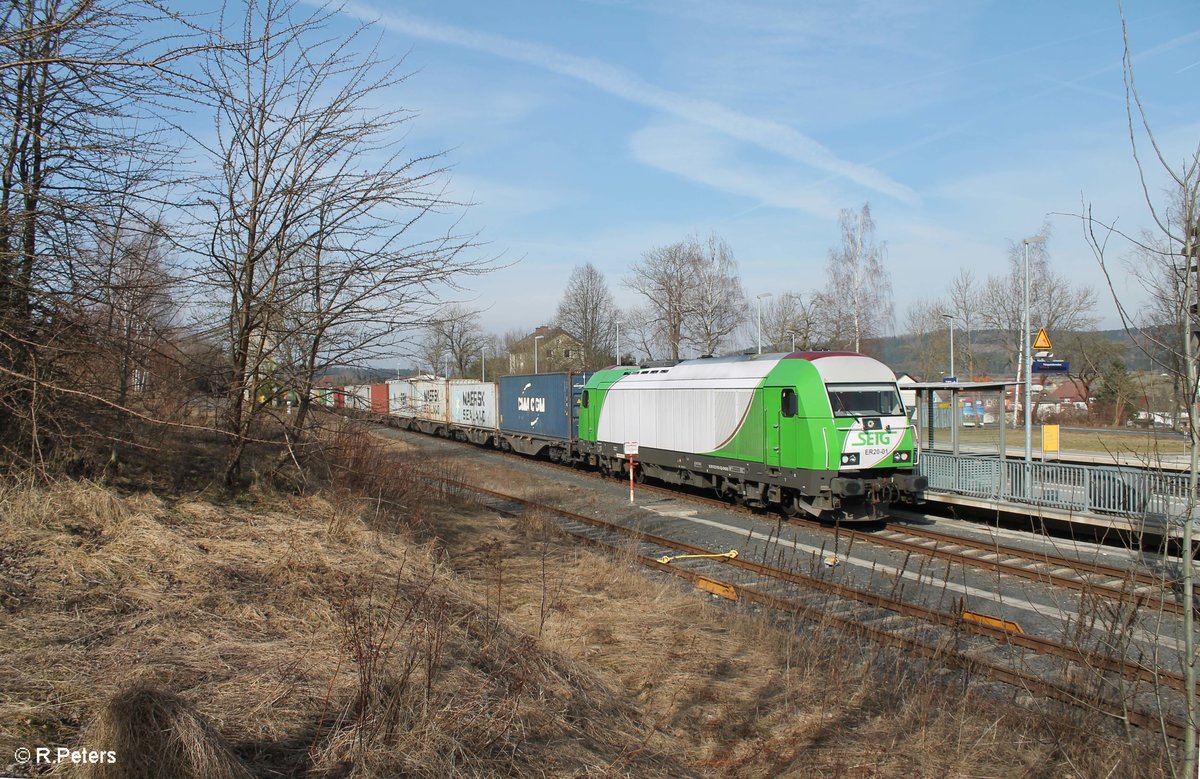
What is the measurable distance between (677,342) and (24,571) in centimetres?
3845

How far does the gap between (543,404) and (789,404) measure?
1271cm

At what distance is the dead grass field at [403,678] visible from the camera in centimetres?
383

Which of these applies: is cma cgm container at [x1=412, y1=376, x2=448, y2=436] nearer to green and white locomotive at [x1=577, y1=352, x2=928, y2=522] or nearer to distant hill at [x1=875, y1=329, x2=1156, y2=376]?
green and white locomotive at [x1=577, y1=352, x2=928, y2=522]

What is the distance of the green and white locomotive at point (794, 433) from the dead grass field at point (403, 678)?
6.19 metres

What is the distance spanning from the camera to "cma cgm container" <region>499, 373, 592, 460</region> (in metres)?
23.5

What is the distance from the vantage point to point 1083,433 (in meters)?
32.1

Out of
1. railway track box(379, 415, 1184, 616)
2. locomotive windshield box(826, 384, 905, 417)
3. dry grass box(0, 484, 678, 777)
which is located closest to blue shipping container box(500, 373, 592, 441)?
railway track box(379, 415, 1184, 616)

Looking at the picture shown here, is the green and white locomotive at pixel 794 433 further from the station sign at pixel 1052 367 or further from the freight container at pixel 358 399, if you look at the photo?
the freight container at pixel 358 399

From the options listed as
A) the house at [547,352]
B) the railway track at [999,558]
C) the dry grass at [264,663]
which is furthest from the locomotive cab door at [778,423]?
the house at [547,352]

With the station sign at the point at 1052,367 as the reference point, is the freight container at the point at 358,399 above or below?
below

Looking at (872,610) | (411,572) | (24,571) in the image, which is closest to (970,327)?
(872,610)

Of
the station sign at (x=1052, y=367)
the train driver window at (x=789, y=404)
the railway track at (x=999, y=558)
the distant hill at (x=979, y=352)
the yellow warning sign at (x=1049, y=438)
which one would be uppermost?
the distant hill at (x=979, y=352)

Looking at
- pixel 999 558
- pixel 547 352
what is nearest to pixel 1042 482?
pixel 999 558

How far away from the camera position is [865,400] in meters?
13.9
